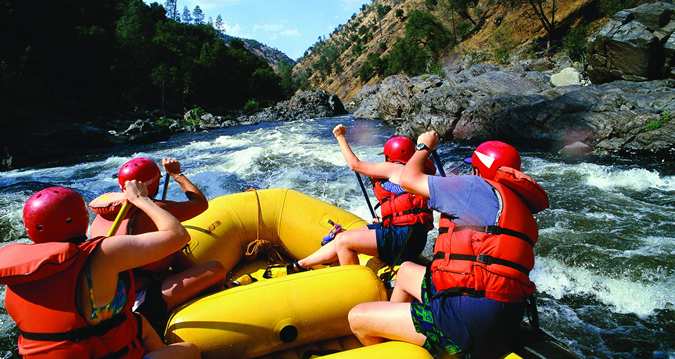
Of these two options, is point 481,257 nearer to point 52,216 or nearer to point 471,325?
point 471,325

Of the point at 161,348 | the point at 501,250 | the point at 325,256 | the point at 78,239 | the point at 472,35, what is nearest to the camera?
the point at 78,239

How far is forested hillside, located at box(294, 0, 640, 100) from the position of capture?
108ft

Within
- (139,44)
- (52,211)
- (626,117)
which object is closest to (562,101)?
(626,117)

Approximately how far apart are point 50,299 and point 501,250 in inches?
75.0

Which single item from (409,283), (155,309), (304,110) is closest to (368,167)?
(409,283)

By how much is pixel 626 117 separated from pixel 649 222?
602 cm

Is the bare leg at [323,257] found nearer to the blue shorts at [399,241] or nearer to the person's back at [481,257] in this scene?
the blue shorts at [399,241]

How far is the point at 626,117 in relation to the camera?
11188 mm

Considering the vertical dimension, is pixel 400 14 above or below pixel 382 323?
above

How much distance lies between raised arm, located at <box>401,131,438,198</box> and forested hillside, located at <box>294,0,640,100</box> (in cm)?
2661

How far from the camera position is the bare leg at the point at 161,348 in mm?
2175

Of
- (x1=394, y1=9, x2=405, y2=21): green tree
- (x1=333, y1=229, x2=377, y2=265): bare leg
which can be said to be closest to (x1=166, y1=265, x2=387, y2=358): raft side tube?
(x1=333, y1=229, x2=377, y2=265): bare leg

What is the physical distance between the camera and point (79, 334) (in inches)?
71.0

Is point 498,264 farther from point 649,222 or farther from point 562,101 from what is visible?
point 562,101
